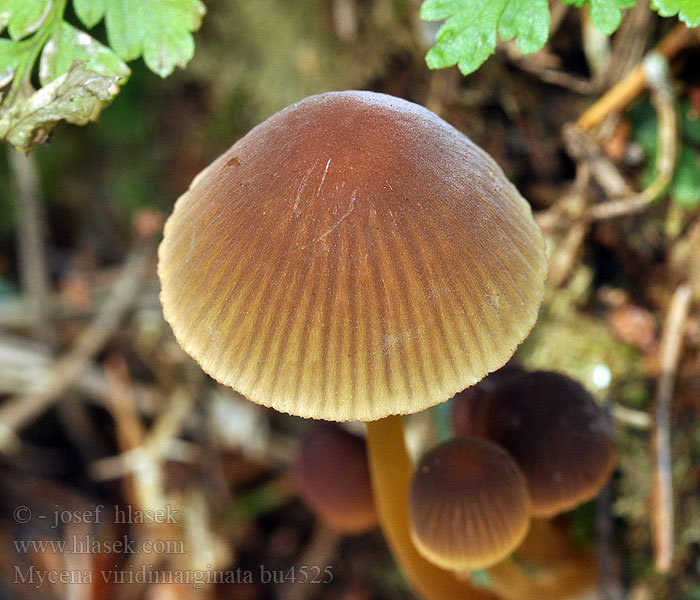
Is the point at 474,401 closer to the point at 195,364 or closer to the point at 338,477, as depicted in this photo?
the point at 338,477

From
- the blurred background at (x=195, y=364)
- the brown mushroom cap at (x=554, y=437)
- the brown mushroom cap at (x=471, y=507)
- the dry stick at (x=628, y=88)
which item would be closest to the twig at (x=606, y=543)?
the blurred background at (x=195, y=364)

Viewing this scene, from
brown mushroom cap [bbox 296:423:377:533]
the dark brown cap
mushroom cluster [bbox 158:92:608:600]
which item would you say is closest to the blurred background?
the dark brown cap

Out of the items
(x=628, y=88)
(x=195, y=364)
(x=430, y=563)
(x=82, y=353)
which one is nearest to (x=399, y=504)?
(x=430, y=563)

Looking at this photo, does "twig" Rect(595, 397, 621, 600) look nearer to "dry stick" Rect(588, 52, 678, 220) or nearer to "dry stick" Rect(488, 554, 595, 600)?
"dry stick" Rect(488, 554, 595, 600)

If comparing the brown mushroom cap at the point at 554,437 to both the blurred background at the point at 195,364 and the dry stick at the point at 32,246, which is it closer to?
the blurred background at the point at 195,364

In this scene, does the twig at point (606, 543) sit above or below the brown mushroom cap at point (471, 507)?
below
